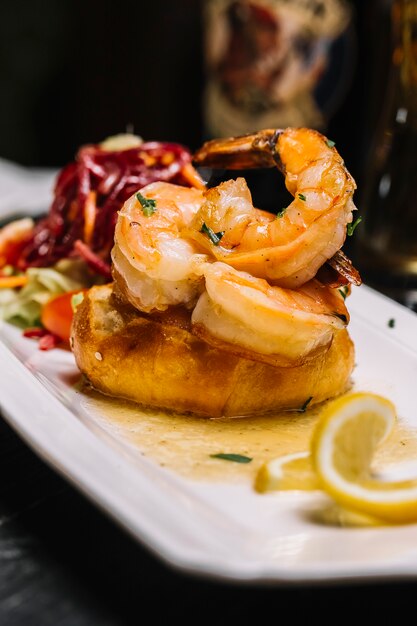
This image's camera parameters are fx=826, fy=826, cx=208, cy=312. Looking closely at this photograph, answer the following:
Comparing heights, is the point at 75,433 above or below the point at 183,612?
above

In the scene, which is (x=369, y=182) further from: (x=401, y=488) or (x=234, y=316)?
(x=401, y=488)

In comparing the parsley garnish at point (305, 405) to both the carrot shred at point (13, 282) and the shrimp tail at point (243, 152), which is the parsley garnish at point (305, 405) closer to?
the shrimp tail at point (243, 152)

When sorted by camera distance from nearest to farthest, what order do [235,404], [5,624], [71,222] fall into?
[5,624], [235,404], [71,222]

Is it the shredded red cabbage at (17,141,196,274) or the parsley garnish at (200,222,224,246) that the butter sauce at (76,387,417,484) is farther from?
the shredded red cabbage at (17,141,196,274)

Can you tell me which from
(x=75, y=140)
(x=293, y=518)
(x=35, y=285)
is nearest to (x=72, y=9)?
(x=75, y=140)

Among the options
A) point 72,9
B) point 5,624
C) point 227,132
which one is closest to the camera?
point 5,624

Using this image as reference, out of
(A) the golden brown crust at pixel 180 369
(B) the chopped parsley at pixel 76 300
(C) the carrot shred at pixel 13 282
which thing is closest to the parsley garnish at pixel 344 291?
(A) the golden brown crust at pixel 180 369

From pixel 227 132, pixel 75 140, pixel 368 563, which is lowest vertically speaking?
pixel 75 140

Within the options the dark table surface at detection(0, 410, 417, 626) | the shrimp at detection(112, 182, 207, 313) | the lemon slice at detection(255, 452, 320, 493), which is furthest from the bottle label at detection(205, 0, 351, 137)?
the dark table surface at detection(0, 410, 417, 626)
